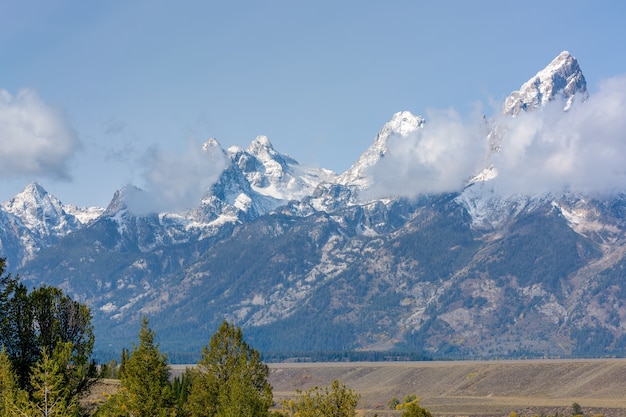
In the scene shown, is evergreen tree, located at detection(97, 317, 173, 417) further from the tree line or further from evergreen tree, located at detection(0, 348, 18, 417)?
evergreen tree, located at detection(0, 348, 18, 417)

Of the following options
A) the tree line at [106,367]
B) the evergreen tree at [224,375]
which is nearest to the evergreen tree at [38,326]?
the tree line at [106,367]

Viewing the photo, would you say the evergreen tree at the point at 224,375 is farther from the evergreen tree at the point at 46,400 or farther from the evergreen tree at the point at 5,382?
the evergreen tree at the point at 5,382

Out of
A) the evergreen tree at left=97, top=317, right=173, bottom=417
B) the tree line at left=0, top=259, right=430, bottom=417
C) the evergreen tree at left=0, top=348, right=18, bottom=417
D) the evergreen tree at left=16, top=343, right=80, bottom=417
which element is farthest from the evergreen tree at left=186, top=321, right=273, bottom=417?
the evergreen tree at left=0, top=348, right=18, bottom=417

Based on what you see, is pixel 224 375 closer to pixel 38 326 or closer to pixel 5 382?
pixel 38 326

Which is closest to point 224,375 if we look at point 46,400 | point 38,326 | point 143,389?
point 143,389

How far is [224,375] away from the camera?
100812 mm

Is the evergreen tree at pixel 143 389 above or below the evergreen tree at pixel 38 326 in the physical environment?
below

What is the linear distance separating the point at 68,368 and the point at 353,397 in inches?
1189

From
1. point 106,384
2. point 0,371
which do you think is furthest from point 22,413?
point 106,384

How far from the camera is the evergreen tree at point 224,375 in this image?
3812 inches

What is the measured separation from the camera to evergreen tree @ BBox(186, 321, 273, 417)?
96.8m

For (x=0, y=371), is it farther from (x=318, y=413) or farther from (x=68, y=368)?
(x=318, y=413)

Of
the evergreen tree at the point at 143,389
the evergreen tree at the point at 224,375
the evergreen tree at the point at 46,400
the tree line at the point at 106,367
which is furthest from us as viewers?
the evergreen tree at the point at 224,375

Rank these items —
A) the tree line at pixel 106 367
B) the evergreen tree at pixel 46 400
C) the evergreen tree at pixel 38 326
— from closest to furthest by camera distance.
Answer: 1. the evergreen tree at pixel 46 400
2. the tree line at pixel 106 367
3. the evergreen tree at pixel 38 326
